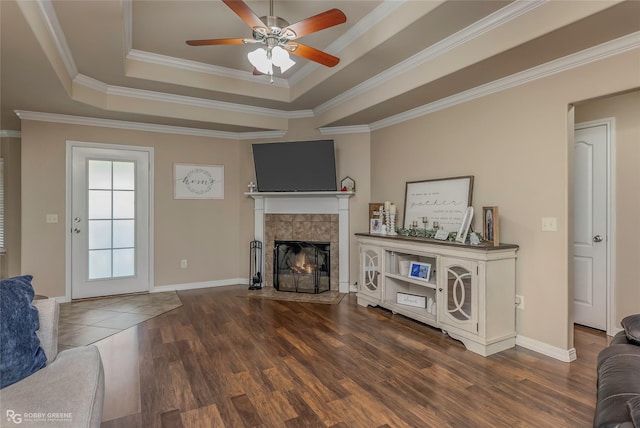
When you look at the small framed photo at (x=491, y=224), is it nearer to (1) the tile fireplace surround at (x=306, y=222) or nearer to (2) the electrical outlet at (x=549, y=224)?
(2) the electrical outlet at (x=549, y=224)

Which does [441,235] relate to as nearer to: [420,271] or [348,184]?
[420,271]

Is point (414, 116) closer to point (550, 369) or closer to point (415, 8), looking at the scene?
point (415, 8)

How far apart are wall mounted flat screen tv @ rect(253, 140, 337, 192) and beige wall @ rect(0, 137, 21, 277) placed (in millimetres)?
3726

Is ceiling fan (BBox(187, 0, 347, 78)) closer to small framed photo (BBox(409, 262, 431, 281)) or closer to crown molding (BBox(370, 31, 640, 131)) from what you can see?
crown molding (BBox(370, 31, 640, 131))

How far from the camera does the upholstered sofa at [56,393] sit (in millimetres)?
1219

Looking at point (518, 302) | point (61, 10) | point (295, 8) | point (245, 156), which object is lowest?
point (518, 302)

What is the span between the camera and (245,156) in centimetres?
538

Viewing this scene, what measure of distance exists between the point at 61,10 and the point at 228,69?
1.84 metres

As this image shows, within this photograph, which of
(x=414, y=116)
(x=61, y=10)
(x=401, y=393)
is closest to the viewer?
Result: (x=401, y=393)

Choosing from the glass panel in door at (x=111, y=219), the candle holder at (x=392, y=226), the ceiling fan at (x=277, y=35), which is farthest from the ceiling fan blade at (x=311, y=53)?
the glass panel in door at (x=111, y=219)

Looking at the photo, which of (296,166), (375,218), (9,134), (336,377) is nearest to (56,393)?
(336,377)

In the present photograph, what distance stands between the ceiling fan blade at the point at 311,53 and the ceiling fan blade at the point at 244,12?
0.28 m

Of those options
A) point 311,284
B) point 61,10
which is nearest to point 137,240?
point 311,284

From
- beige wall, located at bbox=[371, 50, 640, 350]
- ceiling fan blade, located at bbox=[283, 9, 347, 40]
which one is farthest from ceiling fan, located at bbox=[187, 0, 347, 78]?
beige wall, located at bbox=[371, 50, 640, 350]
